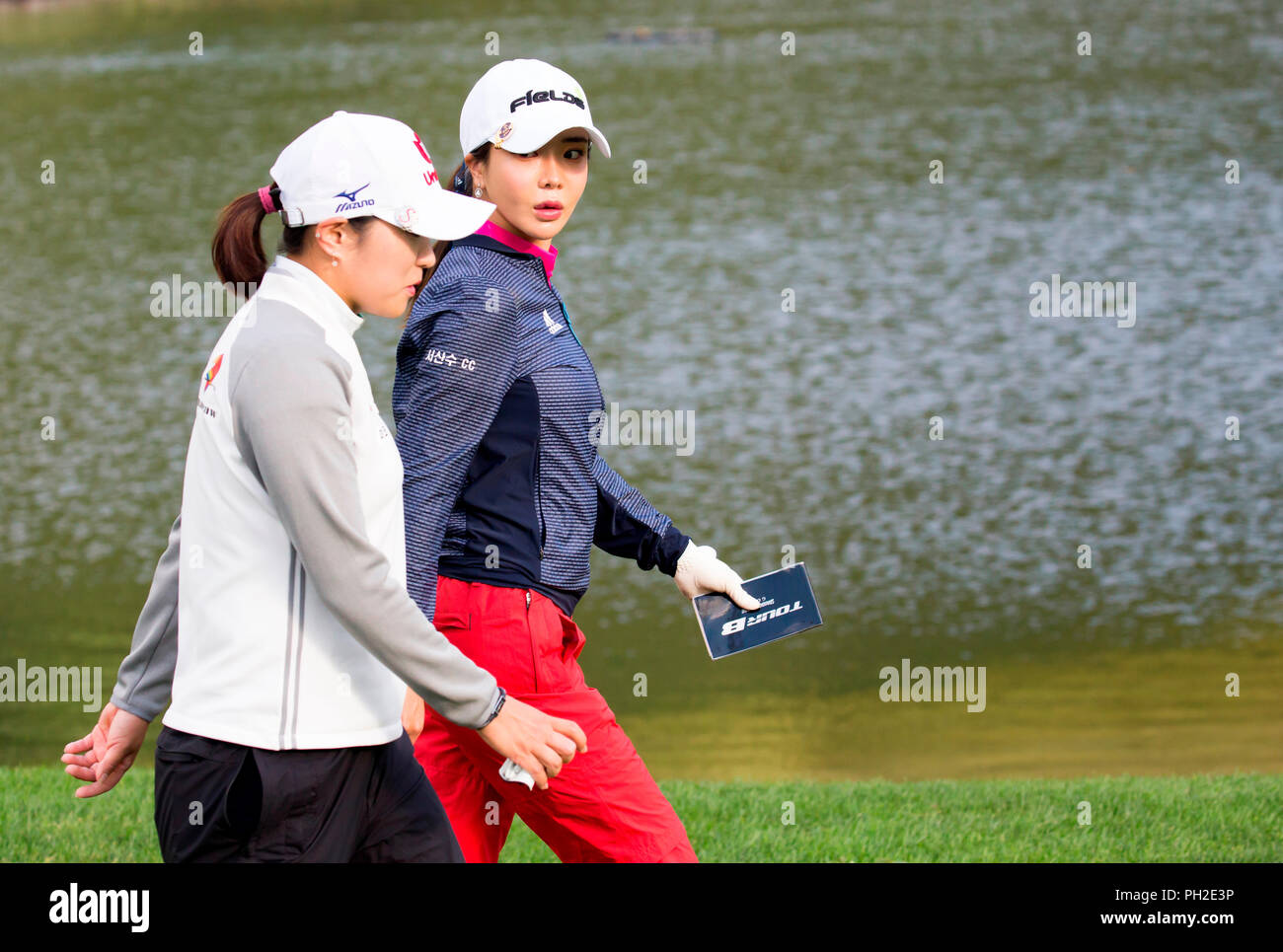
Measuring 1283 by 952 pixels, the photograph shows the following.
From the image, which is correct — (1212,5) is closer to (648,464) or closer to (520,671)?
(648,464)

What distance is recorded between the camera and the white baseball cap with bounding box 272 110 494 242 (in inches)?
102

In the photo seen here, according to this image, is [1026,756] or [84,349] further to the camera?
[84,349]

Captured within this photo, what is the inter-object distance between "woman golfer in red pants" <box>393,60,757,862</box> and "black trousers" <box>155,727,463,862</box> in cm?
47

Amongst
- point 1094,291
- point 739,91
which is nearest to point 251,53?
point 739,91

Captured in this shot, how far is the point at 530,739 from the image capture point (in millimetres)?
2629

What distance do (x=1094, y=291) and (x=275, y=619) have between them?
42.5ft

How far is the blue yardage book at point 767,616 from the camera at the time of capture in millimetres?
3479

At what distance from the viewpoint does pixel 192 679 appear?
2.52 m

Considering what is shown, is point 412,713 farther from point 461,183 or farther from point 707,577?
point 461,183
